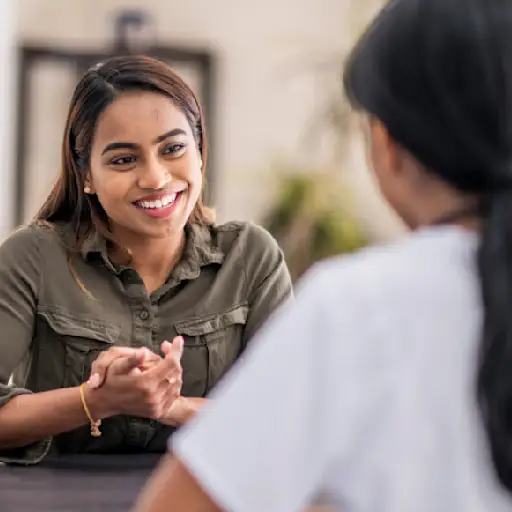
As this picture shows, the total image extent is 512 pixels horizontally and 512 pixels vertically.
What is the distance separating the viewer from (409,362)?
Answer: 29.2 inches

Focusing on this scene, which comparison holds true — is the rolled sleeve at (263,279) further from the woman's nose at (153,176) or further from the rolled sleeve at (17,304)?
the rolled sleeve at (17,304)

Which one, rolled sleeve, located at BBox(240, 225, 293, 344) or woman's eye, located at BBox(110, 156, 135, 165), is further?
rolled sleeve, located at BBox(240, 225, 293, 344)

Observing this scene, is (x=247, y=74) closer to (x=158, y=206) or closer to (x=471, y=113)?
(x=158, y=206)

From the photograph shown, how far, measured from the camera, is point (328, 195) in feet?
15.4

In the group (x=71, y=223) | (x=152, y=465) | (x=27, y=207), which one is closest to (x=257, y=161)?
(x=27, y=207)

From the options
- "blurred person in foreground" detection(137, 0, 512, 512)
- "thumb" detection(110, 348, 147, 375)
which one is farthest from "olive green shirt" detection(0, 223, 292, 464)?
"blurred person in foreground" detection(137, 0, 512, 512)

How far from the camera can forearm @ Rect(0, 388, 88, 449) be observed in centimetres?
159

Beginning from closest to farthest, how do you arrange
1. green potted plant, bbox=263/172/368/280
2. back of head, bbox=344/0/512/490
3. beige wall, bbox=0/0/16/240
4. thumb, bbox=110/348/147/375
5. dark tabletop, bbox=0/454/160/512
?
back of head, bbox=344/0/512/490 → dark tabletop, bbox=0/454/160/512 → thumb, bbox=110/348/147/375 → beige wall, bbox=0/0/16/240 → green potted plant, bbox=263/172/368/280

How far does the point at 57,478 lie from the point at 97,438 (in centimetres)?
27

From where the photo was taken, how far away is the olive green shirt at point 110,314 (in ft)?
5.62

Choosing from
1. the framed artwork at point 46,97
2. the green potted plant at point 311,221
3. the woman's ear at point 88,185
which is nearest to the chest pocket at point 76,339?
the woman's ear at point 88,185

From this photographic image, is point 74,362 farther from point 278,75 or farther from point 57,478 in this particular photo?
point 278,75

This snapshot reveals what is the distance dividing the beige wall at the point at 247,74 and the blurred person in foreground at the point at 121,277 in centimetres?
315

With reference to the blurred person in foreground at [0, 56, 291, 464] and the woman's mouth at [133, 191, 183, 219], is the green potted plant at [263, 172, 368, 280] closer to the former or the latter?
the blurred person in foreground at [0, 56, 291, 464]
